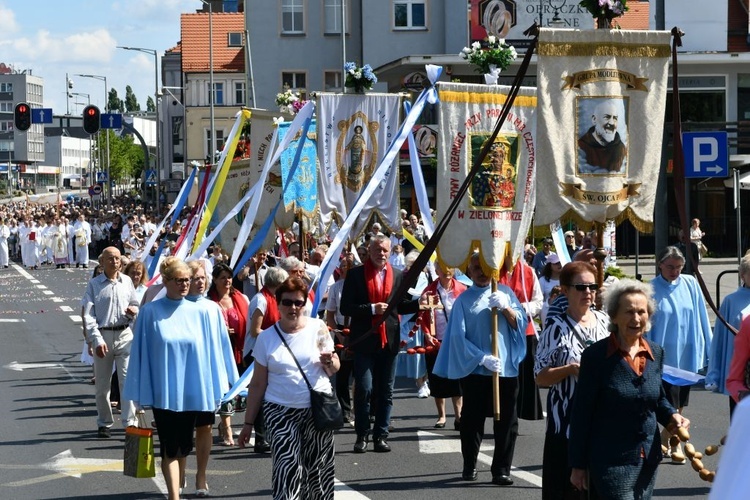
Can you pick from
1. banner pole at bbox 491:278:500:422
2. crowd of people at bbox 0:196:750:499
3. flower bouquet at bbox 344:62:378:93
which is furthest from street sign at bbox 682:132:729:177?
banner pole at bbox 491:278:500:422

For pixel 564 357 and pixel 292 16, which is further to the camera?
pixel 292 16

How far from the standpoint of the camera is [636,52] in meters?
8.81

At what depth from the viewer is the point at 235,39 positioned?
3108 inches

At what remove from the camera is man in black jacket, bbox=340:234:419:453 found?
421 inches

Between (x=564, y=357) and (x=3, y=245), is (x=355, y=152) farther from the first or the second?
(x=3, y=245)

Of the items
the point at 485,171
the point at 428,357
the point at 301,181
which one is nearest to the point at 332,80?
the point at 301,181

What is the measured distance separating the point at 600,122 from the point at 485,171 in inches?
65.4

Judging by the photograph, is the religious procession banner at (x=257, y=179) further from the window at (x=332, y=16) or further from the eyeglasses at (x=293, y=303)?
the window at (x=332, y=16)

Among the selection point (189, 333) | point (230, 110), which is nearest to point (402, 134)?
point (189, 333)

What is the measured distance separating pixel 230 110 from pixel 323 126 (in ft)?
215

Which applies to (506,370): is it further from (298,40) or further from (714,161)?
(298,40)

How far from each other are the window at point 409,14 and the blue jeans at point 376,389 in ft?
144

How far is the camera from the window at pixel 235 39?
258 feet

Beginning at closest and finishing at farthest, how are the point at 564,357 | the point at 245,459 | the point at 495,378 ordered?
1. the point at 564,357
2. the point at 495,378
3. the point at 245,459
